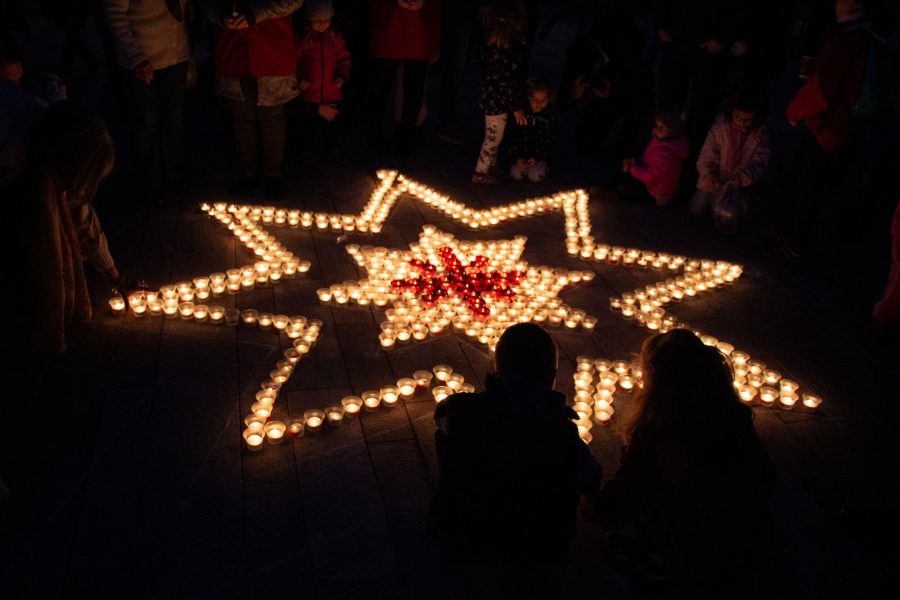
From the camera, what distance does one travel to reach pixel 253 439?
Result: 333cm

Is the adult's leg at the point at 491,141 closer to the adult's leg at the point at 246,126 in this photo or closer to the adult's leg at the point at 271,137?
the adult's leg at the point at 271,137

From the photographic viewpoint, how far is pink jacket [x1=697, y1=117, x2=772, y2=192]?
5824 mm

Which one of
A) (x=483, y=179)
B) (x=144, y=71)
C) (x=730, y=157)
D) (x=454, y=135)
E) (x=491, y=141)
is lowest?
(x=483, y=179)

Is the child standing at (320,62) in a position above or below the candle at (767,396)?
above

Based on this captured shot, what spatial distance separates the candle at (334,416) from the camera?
354 centimetres

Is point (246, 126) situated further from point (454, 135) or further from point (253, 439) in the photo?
point (253, 439)

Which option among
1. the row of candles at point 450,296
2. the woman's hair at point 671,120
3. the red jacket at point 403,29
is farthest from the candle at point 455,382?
the red jacket at point 403,29

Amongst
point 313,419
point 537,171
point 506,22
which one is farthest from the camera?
point 537,171

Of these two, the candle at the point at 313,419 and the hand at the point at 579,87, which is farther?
the hand at the point at 579,87

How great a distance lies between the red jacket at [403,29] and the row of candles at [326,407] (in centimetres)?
371

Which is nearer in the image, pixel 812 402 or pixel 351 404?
pixel 351 404

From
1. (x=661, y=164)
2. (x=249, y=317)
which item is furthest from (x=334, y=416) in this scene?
(x=661, y=164)

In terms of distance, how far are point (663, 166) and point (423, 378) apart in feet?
11.7

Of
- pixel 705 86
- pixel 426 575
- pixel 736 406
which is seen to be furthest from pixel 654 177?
pixel 426 575
